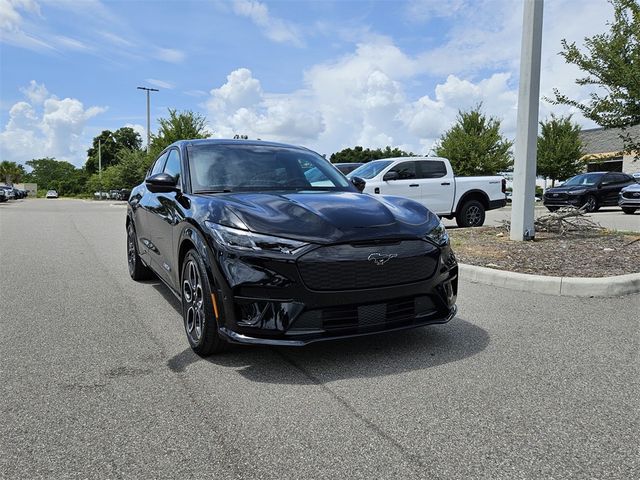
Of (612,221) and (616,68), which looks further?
(612,221)

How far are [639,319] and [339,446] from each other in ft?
11.5

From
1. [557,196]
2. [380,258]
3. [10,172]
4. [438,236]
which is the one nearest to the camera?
[380,258]

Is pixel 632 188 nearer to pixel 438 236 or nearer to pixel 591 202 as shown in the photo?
pixel 591 202

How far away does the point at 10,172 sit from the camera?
106812 mm

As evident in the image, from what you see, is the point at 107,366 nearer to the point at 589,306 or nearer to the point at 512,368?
the point at 512,368

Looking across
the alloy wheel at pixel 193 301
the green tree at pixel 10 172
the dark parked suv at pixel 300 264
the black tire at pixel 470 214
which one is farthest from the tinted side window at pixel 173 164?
the green tree at pixel 10 172

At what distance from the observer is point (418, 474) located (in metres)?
2.21

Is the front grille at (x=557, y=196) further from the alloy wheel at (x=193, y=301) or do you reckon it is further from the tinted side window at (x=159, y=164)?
the alloy wheel at (x=193, y=301)

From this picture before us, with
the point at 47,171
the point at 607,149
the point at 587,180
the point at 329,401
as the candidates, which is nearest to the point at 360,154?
the point at 607,149

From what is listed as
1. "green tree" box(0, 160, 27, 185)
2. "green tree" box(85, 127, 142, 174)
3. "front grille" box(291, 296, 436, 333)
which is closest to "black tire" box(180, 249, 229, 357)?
"front grille" box(291, 296, 436, 333)

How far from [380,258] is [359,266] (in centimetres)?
16

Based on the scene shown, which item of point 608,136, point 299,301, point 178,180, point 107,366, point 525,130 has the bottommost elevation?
point 107,366

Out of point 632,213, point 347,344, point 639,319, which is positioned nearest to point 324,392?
point 347,344

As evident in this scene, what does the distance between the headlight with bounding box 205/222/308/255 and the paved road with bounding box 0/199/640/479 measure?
810 mm
